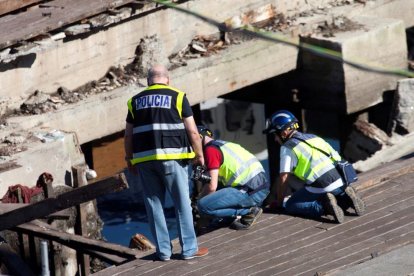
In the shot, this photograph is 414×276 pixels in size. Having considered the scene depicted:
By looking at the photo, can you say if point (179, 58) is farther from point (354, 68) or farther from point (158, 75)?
point (158, 75)

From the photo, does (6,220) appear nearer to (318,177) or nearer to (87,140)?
(318,177)

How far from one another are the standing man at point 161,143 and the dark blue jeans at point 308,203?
1515mm

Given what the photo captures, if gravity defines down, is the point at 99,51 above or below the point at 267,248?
below

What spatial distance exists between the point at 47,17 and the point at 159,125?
5.56 metres

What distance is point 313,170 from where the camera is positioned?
12.8 metres

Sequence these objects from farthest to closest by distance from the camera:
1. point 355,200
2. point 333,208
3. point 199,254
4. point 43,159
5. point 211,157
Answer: point 43,159 → point 355,200 → point 333,208 → point 211,157 → point 199,254

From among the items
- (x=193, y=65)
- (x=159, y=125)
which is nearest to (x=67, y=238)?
(x=159, y=125)

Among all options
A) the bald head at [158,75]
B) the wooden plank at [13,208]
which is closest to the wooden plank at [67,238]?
the wooden plank at [13,208]

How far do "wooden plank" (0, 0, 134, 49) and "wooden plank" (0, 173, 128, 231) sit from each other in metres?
4.02

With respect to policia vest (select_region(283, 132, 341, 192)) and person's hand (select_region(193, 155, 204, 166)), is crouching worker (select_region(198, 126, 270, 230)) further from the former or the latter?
person's hand (select_region(193, 155, 204, 166))

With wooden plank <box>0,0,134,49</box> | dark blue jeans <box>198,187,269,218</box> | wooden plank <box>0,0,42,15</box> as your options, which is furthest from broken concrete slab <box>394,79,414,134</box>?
dark blue jeans <box>198,187,269,218</box>

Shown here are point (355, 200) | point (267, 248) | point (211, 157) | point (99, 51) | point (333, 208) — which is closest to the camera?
point (267, 248)

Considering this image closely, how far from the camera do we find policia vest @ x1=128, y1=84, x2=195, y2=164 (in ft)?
38.1

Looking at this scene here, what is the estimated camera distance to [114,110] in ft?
54.5
